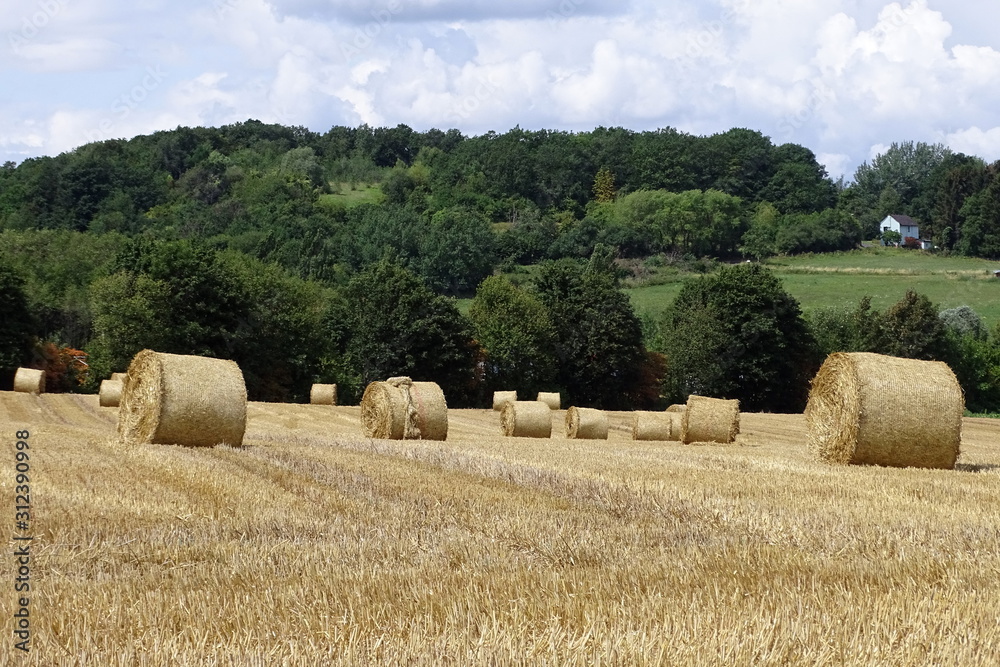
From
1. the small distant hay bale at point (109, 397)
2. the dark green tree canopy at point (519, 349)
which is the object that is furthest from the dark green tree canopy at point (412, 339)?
the small distant hay bale at point (109, 397)

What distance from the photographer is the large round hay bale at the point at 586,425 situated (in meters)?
28.0

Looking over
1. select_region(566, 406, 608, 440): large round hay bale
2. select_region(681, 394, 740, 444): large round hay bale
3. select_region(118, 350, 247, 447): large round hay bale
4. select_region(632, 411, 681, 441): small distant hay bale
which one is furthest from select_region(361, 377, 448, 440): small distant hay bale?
select_region(632, 411, 681, 441): small distant hay bale

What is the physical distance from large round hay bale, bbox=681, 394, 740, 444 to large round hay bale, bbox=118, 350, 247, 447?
11444 mm

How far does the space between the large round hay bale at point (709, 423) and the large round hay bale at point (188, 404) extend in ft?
37.5

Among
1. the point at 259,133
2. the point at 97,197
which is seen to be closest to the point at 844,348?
the point at 97,197

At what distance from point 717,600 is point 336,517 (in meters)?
3.75

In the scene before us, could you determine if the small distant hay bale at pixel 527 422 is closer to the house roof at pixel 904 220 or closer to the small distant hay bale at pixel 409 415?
the small distant hay bale at pixel 409 415

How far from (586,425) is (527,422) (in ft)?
5.76

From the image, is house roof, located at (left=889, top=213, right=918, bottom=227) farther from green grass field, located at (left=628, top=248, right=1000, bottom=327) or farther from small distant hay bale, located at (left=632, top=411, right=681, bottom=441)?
small distant hay bale, located at (left=632, top=411, right=681, bottom=441)

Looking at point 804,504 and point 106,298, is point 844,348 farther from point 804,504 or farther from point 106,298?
point 804,504

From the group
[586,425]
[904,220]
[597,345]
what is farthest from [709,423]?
[904,220]

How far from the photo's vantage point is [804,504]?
31.9 feet

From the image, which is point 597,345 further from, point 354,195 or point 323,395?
point 354,195

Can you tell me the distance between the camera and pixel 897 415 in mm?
14820
